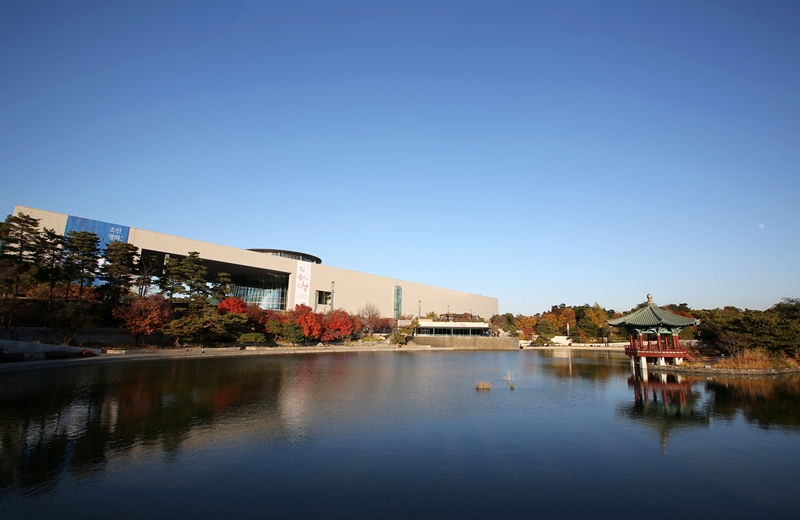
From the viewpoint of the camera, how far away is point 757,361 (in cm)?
3102

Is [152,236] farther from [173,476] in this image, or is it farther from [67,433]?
[173,476]

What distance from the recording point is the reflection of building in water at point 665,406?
16.8 m

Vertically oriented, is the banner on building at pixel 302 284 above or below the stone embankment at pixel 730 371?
above

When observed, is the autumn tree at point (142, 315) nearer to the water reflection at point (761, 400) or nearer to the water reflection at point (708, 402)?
the water reflection at point (708, 402)

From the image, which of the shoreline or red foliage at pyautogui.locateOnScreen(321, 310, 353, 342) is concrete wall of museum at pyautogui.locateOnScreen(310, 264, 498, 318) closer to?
red foliage at pyautogui.locateOnScreen(321, 310, 353, 342)

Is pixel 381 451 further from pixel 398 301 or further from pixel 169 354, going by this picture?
pixel 398 301

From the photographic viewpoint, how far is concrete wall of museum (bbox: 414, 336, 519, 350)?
6944 centimetres

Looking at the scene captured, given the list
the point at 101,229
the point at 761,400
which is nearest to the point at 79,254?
the point at 101,229

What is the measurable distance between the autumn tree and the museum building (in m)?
13.8

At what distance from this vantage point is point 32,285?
36.4 meters

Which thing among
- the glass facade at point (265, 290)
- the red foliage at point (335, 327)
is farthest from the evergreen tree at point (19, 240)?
the glass facade at point (265, 290)

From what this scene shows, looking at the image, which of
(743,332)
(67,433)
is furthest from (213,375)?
(743,332)

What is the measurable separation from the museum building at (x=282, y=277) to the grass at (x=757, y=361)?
186 ft

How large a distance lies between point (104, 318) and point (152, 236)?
1641cm
